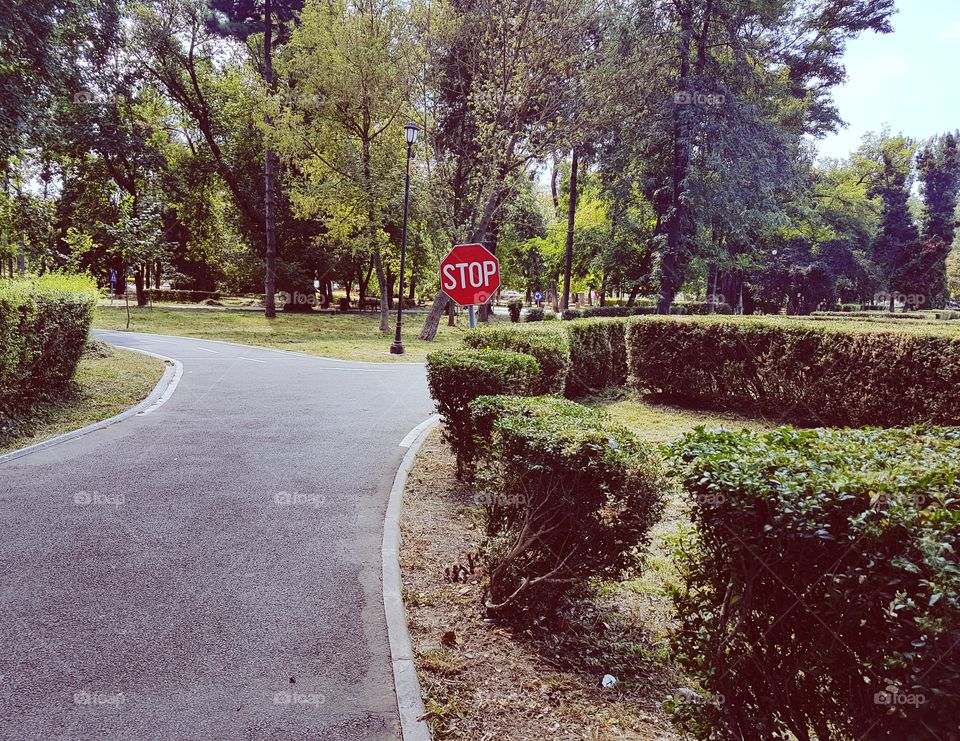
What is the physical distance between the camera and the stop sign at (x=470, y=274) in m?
9.98

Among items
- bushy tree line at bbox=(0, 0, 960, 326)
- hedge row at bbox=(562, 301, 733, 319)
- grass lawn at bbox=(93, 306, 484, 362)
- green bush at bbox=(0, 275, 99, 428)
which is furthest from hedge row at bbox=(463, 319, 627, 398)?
hedge row at bbox=(562, 301, 733, 319)

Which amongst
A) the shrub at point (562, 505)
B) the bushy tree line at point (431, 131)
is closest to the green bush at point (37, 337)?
the bushy tree line at point (431, 131)

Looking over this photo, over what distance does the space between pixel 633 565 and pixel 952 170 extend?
6478 centimetres

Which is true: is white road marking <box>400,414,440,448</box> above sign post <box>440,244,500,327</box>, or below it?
below

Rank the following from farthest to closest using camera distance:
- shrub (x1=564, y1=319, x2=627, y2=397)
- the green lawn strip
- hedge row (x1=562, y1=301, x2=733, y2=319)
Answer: hedge row (x1=562, y1=301, x2=733, y2=319) < shrub (x1=564, y1=319, x2=627, y2=397) < the green lawn strip

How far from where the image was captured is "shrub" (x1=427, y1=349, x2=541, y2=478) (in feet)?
24.2

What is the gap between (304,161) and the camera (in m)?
28.7

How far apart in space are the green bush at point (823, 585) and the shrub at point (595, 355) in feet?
33.9

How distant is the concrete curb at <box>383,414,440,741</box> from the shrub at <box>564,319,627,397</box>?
7592mm

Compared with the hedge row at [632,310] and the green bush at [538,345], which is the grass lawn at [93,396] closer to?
the green bush at [538,345]

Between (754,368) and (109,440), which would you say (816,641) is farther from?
(754,368)

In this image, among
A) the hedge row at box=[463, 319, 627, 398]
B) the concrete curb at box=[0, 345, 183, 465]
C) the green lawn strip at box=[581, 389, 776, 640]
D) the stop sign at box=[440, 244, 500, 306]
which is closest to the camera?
the green lawn strip at box=[581, 389, 776, 640]

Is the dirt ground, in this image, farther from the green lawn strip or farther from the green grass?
the green grass

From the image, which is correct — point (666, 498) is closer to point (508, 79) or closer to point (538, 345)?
point (538, 345)
